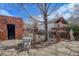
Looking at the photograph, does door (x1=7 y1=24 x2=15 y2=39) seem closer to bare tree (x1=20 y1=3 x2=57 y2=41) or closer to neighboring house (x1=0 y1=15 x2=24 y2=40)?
neighboring house (x1=0 y1=15 x2=24 y2=40)

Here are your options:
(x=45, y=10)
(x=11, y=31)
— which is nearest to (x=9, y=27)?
(x=11, y=31)

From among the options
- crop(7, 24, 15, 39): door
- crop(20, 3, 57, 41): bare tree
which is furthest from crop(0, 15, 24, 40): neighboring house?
crop(20, 3, 57, 41): bare tree

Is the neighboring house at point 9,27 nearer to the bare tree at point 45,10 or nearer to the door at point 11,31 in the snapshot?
the door at point 11,31

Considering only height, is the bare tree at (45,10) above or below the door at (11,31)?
above

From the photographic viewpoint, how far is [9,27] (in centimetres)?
197

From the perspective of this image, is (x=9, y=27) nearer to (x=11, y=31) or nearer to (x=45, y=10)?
(x=11, y=31)

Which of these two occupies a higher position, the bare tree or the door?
the bare tree

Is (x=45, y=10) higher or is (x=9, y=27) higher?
(x=45, y=10)

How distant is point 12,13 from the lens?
1961 millimetres

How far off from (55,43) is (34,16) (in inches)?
13.7

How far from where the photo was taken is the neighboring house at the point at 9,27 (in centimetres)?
196

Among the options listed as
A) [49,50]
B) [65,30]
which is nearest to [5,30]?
[49,50]

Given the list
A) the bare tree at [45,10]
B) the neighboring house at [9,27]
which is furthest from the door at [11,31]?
the bare tree at [45,10]

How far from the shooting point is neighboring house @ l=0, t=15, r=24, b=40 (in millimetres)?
1961
